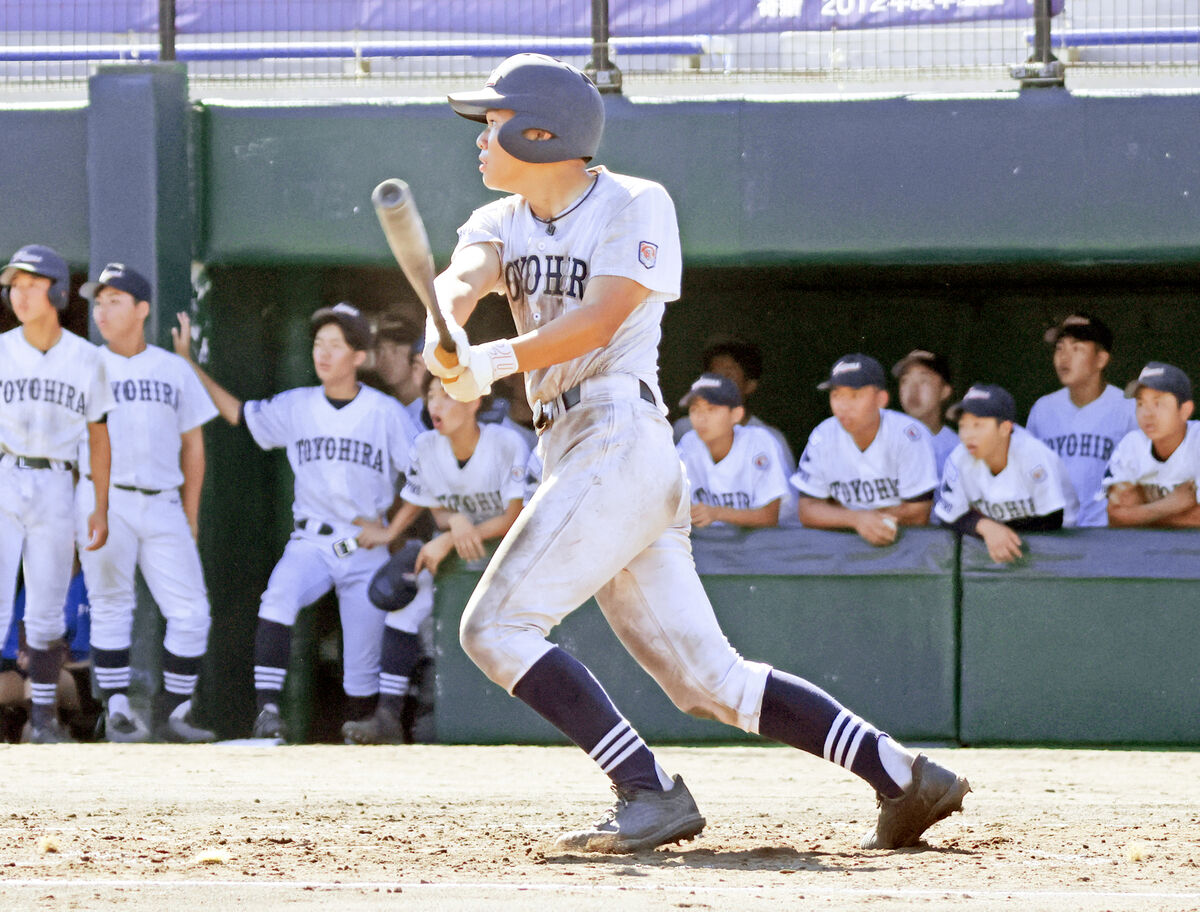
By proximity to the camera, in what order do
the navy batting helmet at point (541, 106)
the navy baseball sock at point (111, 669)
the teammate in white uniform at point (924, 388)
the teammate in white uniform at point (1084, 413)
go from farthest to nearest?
the teammate in white uniform at point (924, 388) < the teammate in white uniform at point (1084, 413) < the navy baseball sock at point (111, 669) < the navy batting helmet at point (541, 106)

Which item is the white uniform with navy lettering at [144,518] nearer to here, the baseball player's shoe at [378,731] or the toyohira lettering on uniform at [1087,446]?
the baseball player's shoe at [378,731]

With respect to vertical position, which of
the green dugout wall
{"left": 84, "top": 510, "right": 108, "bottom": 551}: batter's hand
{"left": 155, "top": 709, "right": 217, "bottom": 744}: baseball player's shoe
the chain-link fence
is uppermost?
the chain-link fence

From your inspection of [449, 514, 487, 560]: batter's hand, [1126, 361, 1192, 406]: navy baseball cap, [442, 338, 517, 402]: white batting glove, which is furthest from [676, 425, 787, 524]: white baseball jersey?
[442, 338, 517, 402]: white batting glove

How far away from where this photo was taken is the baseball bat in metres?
2.94

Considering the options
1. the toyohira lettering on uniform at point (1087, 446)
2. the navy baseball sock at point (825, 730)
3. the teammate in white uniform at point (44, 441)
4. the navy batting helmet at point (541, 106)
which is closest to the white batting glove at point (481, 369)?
the navy batting helmet at point (541, 106)

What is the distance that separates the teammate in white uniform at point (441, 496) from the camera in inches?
277

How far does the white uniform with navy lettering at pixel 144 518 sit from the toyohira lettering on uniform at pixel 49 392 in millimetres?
158

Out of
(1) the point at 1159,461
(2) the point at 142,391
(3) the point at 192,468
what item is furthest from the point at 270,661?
(1) the point at 1159,461

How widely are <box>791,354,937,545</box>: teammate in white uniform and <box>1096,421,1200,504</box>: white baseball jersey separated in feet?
2.34

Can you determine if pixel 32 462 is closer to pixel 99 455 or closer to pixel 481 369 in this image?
pixel 99 455

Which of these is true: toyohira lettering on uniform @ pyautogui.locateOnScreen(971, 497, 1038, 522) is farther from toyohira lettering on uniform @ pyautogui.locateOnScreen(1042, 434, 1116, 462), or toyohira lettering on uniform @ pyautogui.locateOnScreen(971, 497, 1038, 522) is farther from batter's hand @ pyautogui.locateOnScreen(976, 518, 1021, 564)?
toyohira lettering on uniform @ pyautogui.locateOnScreen(1042, 434, 1116, 462)

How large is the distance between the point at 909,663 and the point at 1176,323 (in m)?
3.64

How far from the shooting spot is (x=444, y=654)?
6.97m

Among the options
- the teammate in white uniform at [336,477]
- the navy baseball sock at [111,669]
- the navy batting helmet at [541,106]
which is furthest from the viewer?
the teammate in white uniform at [336,477]
